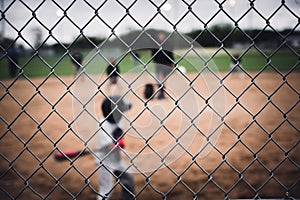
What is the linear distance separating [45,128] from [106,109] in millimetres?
3995

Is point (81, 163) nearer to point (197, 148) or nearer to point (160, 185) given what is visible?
point (160, 185)

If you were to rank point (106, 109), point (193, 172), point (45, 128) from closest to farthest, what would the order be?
point (106, 109) → point (193, 172) → point (45, 128)

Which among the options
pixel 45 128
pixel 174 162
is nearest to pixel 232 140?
pixel 174 162

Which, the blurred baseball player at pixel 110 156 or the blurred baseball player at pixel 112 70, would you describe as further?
the blurred baseball player at pixel 110 156

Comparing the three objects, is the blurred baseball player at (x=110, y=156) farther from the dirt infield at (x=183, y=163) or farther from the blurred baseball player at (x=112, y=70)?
the blurred baseball player at (x=112, y=70)

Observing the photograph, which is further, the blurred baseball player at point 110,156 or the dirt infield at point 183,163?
the blurred baseball player at point 110,156

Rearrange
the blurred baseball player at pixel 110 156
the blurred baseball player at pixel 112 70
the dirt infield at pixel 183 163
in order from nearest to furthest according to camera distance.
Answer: the blurred baseball player at pixel 112 70 < the dirt infield at pixel 183 163 < the blurred baseball player at pixel 110 156

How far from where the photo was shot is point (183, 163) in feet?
13.7

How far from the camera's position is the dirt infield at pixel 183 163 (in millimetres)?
1557

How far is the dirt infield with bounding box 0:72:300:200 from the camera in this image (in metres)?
1.56

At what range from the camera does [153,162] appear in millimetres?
4379

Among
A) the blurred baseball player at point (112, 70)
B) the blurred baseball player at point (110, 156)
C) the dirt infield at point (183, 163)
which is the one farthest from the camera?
the blurred baseball player at point (110, 156)

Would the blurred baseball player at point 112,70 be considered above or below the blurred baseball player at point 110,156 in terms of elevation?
above

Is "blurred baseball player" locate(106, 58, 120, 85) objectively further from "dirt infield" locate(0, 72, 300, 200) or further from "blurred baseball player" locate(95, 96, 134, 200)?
"blurred baseball player" locate(95, 96, 134, 200)
